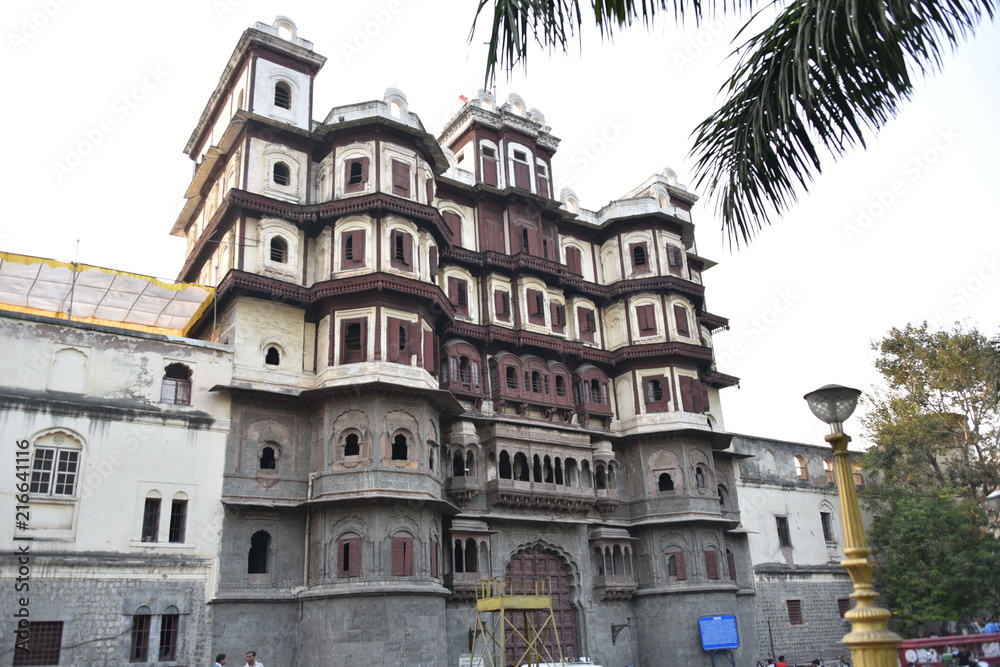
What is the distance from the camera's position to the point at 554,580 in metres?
32.7

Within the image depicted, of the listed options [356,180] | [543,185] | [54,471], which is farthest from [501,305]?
[54,471]

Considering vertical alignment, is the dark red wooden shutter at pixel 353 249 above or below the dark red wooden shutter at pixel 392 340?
above

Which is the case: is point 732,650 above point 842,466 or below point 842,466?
below

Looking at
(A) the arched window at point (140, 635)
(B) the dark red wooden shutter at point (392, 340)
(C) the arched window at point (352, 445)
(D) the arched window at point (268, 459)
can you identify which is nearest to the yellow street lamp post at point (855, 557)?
(B) the dark red wooden shutter at point (392, 340)

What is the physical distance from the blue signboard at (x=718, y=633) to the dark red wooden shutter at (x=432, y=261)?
17.4 metres

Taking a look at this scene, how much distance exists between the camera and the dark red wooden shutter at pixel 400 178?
105ft

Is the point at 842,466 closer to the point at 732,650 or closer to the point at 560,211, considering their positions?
the point at 732,650

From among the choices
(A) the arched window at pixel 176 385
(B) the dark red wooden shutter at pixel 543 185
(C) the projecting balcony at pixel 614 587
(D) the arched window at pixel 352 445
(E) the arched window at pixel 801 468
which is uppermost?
(B) the dark red wooden shutter at pixel 543 185

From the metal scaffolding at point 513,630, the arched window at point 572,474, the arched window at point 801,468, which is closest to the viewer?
the metal scaffolding at point 513,630

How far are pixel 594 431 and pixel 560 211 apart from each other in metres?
10.6

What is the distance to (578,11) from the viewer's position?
268 inches

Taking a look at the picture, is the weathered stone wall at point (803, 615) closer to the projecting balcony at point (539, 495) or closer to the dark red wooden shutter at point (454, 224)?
the projecting balcony at point (539, 495)

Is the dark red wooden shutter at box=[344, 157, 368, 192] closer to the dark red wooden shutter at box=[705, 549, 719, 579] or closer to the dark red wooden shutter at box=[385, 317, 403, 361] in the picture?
the dark red wooden shutter at box=[385, 317, 403, 361]

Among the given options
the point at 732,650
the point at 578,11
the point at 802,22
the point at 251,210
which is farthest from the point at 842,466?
the point at 732,650
